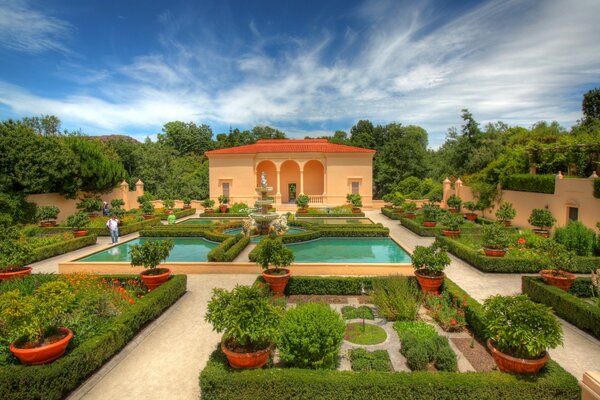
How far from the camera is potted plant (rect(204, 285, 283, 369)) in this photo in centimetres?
525

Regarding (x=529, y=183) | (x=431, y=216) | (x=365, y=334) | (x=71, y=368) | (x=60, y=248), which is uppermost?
(x=529, y=183)

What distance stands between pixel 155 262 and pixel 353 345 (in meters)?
6.03

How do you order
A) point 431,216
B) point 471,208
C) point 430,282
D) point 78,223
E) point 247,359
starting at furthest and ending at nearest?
1. point 471,208
2. point 431,216
3. point 78,223
4. point 430,282
5. point 247,359

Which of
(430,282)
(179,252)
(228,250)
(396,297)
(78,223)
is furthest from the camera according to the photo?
(78,223)

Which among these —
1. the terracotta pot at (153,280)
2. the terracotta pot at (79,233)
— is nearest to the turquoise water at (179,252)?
the terracotta pot at (79,233)

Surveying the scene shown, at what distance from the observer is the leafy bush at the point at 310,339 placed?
5352mm

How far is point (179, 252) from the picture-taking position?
15.8m

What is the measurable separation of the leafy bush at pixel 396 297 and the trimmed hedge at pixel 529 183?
539 inches

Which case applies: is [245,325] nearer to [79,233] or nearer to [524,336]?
[524,336]

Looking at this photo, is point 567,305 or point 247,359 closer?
point 247,359

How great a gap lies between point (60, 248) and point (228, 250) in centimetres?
782

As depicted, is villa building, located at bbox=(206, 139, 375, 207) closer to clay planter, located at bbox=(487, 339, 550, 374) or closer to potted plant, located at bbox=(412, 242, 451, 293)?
potted plant, located at bbox=(412, 242, 451, 293)

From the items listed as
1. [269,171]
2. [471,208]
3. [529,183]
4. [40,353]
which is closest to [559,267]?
[40,353]

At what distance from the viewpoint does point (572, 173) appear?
64.0ft
